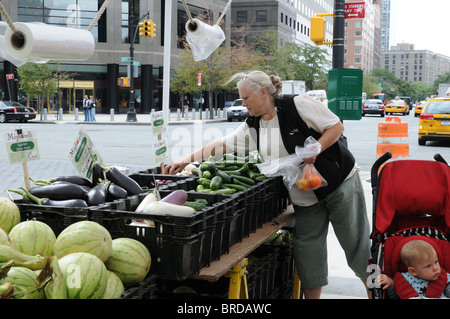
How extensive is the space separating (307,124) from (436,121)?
1741 cm

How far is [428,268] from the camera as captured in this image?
374 centimetres

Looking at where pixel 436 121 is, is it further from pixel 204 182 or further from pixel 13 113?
pixel 13 113

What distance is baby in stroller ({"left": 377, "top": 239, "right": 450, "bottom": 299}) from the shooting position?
3.73 metres

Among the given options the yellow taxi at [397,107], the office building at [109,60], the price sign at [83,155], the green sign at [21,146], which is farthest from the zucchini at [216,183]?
the yellow taxi at [397,107]

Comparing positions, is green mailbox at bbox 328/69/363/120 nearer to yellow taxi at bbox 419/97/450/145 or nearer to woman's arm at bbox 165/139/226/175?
woman's arm at bbox 165/139/226/175

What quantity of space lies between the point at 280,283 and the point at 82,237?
245 cm

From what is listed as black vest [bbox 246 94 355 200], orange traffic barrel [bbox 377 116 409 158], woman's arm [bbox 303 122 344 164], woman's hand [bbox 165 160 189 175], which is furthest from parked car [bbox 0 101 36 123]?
woman's arm [bbox 303 122 344 164]

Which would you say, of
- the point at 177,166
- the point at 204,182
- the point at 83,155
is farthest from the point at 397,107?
the point at 83,155

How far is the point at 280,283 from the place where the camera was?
4656 millimetres

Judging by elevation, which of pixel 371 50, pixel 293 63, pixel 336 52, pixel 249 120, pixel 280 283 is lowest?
pixel 280 283

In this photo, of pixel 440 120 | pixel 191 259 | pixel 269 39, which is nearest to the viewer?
pixel 191 259

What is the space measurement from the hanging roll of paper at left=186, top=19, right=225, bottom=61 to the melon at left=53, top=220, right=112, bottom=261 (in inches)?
116
